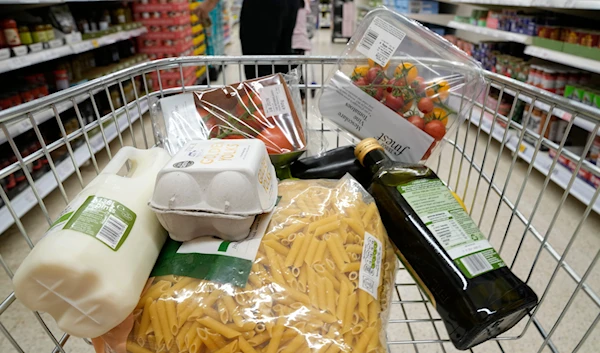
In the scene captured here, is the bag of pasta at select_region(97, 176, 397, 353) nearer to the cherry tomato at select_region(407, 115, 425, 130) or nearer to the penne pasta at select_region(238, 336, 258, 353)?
the penne pasta at select_region(238, 336, 258, 353)

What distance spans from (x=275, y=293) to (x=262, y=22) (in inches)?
63.7

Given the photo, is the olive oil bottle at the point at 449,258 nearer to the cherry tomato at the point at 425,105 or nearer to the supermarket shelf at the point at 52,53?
the cherry tomato at the point at 425,105

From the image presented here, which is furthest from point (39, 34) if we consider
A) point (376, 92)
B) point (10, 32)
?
point (376, 92)

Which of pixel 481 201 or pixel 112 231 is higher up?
pixel 112 231

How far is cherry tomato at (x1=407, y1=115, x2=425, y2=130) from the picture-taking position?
859 millimetres

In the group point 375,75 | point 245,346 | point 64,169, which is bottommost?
point 64,169

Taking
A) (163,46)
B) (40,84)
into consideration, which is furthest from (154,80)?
(40,84)

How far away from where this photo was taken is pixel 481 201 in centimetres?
192

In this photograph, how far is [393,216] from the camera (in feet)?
2.32

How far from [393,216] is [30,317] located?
1303 millimetres

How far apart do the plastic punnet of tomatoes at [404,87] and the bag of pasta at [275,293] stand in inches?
11.7

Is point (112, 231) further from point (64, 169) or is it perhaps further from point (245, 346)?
point (64, 169)

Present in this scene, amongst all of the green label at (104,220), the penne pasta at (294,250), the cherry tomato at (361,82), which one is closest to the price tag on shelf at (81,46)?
the cherry tomato at (361,82)

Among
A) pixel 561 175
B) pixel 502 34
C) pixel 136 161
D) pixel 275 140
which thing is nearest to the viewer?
pixel 136 161
